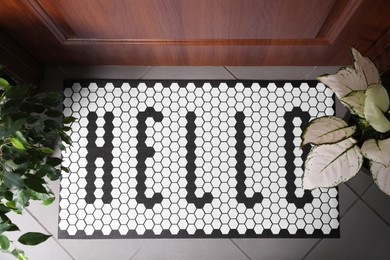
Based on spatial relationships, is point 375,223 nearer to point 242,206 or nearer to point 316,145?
point 242,206

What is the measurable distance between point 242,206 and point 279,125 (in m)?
0.32

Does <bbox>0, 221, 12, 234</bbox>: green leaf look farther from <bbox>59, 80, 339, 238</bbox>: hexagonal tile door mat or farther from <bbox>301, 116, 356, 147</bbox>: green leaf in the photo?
<bbox>301, 116, 356, 147</bbox>: green leaf

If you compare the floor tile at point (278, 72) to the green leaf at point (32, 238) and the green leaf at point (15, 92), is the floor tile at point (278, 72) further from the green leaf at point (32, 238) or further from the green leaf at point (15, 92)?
the green leaf at point (32, 238)

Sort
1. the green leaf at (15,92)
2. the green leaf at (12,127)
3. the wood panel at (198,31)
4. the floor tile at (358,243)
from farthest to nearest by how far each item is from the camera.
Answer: the floor tile at (358,243)
the wood panel at (198,31)
the green leaf at (15,92)
the green leaf at (12,127)

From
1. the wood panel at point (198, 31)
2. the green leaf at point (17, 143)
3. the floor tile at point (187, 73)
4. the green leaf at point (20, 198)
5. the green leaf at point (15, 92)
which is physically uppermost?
the wood panel at point (198, 31)

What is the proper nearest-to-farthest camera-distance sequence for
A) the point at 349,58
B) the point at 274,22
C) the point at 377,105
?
the point at 377,105 < the point at 274,22 < the point at 349,58

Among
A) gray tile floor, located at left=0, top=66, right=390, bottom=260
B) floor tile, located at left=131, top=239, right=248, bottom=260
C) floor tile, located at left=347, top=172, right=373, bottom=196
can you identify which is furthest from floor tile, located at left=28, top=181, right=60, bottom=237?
floor tile, located at left=347, top=172, right=373, bottom=196

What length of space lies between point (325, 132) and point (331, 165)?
0.08m

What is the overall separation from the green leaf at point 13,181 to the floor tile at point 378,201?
114 centimetres

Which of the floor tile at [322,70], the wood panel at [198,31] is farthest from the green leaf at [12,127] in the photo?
the floor tile at [322,70]

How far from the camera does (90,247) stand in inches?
58.7

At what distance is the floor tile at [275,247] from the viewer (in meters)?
1.48

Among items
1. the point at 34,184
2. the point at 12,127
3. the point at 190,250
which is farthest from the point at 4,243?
the point at 190,250

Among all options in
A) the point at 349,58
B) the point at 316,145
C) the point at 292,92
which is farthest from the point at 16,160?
the point at 349,58
